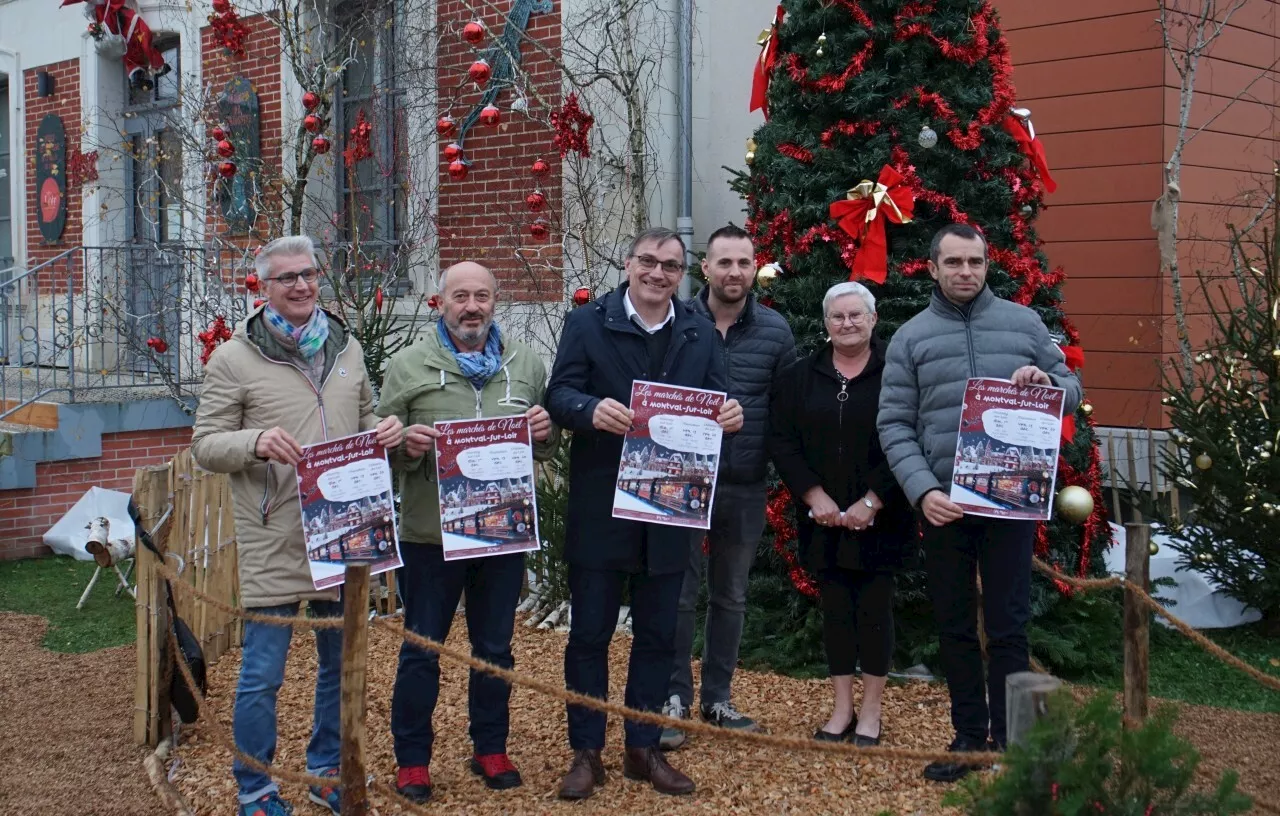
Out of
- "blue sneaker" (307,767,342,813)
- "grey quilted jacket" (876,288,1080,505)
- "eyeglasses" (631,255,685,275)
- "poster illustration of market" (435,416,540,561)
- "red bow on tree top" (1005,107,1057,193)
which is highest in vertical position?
"red bow on tree top" (1005,107,1057,193)

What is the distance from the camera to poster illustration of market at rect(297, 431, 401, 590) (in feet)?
13.1

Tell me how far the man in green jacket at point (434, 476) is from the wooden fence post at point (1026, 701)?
6.76 feet

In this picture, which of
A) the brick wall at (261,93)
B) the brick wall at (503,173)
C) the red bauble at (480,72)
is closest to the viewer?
the red bauble at (480,72)

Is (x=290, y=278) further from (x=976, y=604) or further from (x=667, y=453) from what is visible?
(x=976, y=604)

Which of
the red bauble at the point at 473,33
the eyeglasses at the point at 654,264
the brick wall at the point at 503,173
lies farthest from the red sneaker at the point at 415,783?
the red bauble at the point at 473,33

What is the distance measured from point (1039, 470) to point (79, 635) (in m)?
5.54

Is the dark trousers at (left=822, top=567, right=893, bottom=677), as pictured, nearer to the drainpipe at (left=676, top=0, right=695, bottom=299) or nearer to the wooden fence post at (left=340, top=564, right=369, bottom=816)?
the wooden fence post at (left=340, top=564, right=369, bottom=816)

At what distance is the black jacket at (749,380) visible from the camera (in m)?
4.86

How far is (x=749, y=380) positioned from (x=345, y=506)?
1.65 metres

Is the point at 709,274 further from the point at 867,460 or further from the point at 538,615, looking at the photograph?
the point at 538,615

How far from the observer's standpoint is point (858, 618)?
4.84 metres

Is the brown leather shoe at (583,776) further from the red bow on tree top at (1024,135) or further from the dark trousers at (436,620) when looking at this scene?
the red bow on tree top at (1024,135)

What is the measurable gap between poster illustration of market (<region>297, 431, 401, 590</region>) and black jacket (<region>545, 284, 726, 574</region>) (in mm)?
651

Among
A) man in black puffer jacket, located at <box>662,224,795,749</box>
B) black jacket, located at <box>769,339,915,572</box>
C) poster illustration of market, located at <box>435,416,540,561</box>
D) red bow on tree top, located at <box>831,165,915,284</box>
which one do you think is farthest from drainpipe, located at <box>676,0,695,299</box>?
poster illustration of market, located at <box>435,416,540,561</box>
